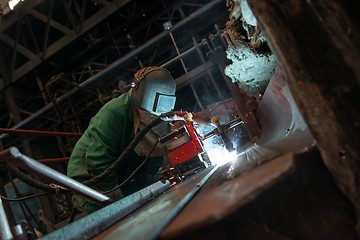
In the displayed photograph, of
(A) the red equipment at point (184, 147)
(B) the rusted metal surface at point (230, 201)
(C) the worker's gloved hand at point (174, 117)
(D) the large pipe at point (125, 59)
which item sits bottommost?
(B) the rusted metal surface at point (230, 201)

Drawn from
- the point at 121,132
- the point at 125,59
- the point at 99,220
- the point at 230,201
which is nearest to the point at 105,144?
the point at 121,132

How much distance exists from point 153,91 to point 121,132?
69 centimetres

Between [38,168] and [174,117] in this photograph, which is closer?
[38,168]

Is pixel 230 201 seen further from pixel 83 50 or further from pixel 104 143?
pixel 83 50

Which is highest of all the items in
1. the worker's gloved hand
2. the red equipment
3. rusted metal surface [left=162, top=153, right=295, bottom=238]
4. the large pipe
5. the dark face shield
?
the large pipe

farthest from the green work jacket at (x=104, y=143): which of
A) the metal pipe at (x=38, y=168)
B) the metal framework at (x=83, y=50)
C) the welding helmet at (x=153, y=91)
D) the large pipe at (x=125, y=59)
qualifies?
the large pipe at (x=125, y=59)

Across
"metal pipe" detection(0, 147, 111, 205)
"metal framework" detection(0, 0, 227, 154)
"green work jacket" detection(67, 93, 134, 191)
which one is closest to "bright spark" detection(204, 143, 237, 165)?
"green work jacket" detection(67, 93, 134, 191)

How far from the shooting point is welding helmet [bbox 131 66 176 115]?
3.92 m

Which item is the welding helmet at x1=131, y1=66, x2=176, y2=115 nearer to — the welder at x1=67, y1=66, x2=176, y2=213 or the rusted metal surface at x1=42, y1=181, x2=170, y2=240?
the welder at x1=67, y1=66, x2=176, y2=213

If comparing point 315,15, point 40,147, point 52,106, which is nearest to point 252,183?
point 315,15

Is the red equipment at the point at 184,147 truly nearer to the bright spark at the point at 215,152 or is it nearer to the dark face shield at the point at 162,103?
the bright spark at the point at 215,152

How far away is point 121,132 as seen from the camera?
12.8ft

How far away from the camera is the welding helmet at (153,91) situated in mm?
3920

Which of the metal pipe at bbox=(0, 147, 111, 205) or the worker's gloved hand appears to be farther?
the worker's gloved hand
